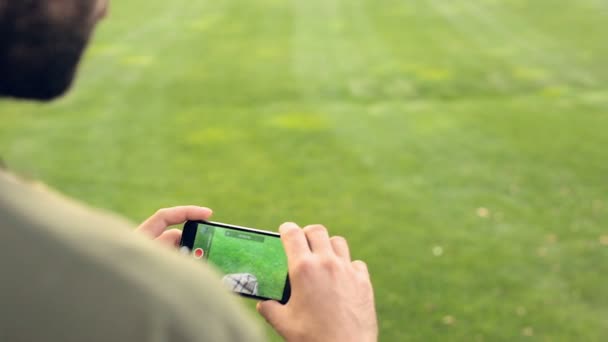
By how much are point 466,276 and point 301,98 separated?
14.4ft

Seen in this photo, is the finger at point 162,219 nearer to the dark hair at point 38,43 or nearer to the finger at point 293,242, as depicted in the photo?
the finger at point 293,242

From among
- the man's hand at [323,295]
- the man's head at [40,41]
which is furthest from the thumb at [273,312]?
the man's head at [40,41]

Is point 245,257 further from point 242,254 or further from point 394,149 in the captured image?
point 394,149

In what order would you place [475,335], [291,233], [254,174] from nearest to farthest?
[291,233], [475,335], [254,174]

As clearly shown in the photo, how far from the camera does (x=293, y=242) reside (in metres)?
1.64

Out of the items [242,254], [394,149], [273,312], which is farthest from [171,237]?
[394,149]

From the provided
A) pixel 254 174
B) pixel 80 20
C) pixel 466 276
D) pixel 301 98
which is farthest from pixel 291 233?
pixel 301 98

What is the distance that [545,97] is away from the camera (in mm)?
8812

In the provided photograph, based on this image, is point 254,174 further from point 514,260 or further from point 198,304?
point 198,304

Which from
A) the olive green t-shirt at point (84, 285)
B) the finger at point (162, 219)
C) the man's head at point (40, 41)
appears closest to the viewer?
the olive green t-shirt at point (84, 285)

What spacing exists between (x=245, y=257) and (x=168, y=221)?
251mm

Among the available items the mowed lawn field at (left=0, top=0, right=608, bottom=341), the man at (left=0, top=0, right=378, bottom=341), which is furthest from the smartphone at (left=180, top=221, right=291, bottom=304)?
the man at (left=0, top=0, right=378, bottom=341)

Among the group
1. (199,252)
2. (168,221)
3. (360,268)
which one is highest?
(360,268)

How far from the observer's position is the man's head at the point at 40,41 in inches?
39.9
